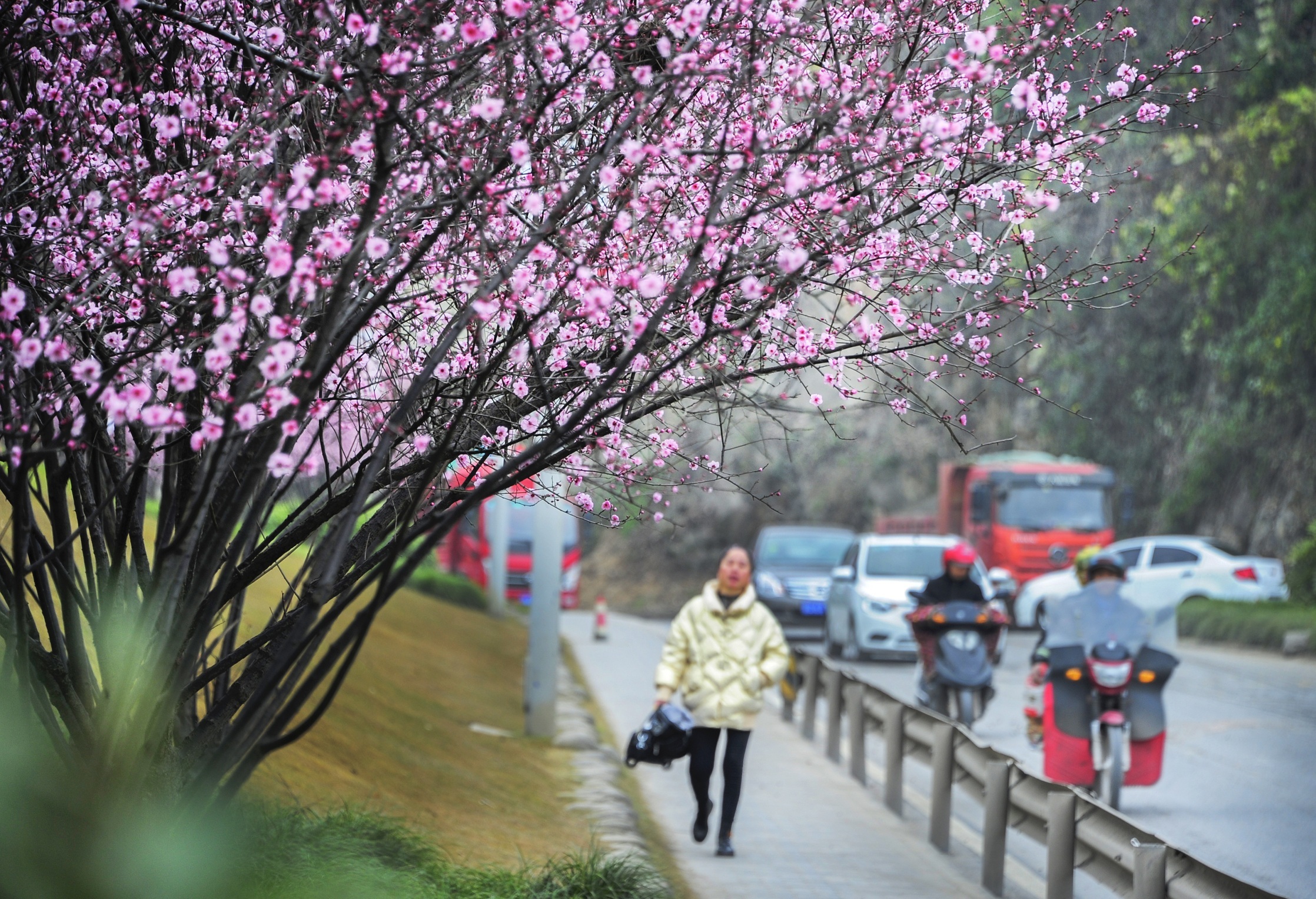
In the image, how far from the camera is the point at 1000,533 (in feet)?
93.5

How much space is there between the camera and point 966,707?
36.3 ft

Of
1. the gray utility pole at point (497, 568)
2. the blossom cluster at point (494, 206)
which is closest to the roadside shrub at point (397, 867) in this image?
the blossom cluster at point (494, 206)

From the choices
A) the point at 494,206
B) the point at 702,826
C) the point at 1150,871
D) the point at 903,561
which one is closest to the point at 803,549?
the point at 903,561

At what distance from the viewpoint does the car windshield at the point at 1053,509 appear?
93.8ft

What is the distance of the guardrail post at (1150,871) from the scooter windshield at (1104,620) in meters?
3.82

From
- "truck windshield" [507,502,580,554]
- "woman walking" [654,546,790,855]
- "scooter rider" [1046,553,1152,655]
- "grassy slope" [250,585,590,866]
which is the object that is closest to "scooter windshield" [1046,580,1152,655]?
"scooter rider" [1046,553,1152,655]

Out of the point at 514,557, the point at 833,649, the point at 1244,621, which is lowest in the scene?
the point at 833,649

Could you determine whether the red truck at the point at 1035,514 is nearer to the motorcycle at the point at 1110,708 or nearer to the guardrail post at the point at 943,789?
the motorcycle at the point at 1110,708

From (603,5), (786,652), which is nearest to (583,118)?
(603,5)

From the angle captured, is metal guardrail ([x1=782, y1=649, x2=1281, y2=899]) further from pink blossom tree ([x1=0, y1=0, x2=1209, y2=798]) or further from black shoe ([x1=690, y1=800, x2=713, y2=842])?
pink blossom tree ([x1=0, y1=0, x2=1209, y2=798])

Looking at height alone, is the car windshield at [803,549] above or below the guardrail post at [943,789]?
above

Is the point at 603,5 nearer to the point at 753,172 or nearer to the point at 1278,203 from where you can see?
the point at 753,172

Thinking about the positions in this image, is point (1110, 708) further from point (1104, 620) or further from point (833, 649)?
point (833, 649)

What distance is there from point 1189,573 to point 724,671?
70.9ft
